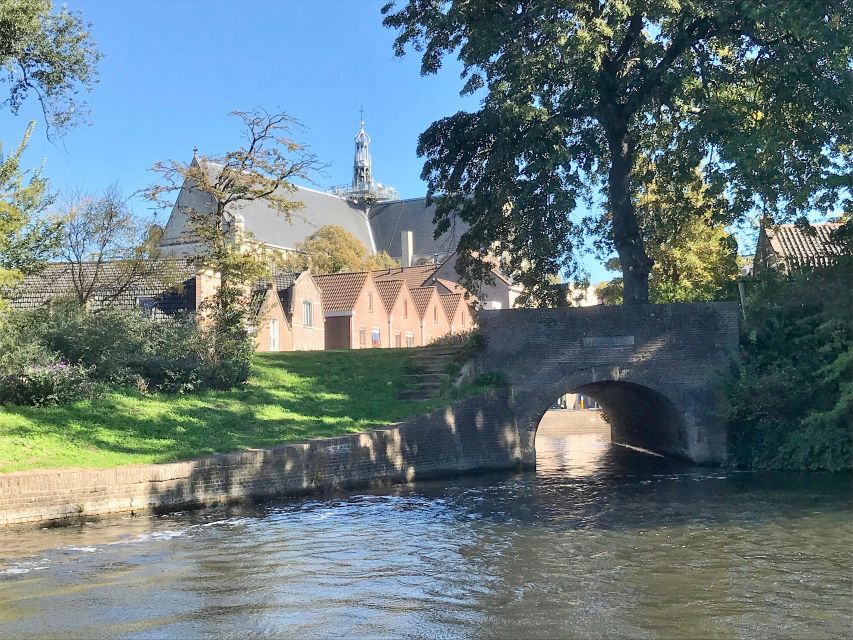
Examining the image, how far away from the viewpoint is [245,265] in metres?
25.3

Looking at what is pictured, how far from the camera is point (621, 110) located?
81.6 ft

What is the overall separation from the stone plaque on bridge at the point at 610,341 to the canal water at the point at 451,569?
6.51m

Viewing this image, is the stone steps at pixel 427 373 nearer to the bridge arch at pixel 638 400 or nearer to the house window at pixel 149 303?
the bridge arch at pixel 638 400

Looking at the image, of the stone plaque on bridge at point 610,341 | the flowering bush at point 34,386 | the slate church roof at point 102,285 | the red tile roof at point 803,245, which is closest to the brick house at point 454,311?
the red tile roof at point 803,245

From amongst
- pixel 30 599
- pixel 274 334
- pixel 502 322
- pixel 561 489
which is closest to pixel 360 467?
pixel 561 489

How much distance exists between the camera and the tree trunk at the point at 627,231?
83.7ft

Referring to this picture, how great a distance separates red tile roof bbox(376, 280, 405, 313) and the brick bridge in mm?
31729

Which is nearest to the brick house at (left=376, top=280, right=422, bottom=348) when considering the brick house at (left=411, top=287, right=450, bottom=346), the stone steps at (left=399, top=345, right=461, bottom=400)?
the brick house at (left=411, top=287, right=450, bottom=346)

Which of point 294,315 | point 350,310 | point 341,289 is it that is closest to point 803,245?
point 294,315

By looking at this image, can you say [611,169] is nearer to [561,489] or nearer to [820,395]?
[820,395]

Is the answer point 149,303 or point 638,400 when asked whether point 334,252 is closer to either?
point 149,303

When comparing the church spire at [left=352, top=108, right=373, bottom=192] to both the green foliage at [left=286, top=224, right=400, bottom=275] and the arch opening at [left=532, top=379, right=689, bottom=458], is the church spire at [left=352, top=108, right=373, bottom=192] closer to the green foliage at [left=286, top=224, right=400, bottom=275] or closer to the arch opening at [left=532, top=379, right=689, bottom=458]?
the green foliage at [left=286, top=224, right=400, bottom=275]

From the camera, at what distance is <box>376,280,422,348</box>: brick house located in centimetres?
5688

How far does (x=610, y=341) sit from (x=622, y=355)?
0.52 meters
